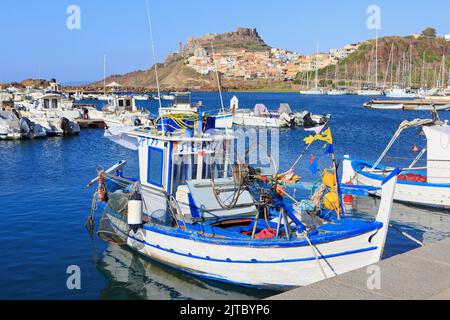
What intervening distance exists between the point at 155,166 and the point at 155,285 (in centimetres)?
319

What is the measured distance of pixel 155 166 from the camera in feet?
43.7

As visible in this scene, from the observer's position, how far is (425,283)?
6.72 m

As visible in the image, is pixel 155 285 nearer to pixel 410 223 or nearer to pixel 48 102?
pixel 410 223

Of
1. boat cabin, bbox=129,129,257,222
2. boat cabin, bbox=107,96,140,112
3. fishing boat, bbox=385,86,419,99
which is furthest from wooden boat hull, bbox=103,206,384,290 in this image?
fishing boat, bbox=385,86,419,99

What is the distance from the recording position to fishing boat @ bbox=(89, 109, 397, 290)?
34.6 ft

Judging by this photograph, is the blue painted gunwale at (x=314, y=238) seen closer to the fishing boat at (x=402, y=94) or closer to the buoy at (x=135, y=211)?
the buoy at (x=135, y=211)

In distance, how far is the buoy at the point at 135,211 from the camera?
11719 mm

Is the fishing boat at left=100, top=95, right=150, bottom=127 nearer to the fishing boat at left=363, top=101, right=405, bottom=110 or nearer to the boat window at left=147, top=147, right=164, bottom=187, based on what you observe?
the boat window at left=147, top=147, right=164, bottom=187

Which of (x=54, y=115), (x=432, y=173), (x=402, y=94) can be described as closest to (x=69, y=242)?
(x=432, y=173)

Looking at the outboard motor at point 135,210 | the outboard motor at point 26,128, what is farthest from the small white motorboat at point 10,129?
the outboard motor at point 135,210

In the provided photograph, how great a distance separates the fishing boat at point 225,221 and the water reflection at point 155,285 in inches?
9.9

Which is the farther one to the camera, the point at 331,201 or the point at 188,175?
the point at 188,175
